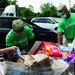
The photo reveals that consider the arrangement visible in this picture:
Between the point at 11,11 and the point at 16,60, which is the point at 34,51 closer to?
the point at 16,60

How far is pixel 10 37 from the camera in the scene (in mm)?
2725

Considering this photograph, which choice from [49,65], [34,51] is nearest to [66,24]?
[34,51]

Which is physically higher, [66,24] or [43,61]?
[66,24]

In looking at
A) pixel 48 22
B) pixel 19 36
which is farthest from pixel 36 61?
pixel 48 22

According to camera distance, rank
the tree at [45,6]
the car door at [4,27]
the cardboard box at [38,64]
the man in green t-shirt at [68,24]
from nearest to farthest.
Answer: the cardboard box at [38,64]
the man in green t-shirt at [68,24]
the car door at [4,27]
the tree at [45,6]

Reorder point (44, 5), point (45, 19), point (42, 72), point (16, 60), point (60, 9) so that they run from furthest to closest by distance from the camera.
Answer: point (44, 5) → point (45, 19) → point (60, 9) → point (16, 60) → point (42, 72)

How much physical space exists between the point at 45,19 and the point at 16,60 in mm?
13381

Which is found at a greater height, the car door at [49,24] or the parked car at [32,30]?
the parked car at [32,30]

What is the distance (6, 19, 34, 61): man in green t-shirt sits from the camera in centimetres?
247

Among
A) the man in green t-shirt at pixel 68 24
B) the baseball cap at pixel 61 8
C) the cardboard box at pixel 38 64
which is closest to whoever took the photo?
the cardboard box at pixel 38 64

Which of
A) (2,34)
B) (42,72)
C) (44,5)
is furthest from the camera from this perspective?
(44,5)

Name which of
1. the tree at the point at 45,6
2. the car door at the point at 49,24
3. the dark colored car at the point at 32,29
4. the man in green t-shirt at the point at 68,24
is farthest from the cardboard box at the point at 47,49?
the tree at the point at 45,6

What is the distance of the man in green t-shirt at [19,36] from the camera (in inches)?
97.4

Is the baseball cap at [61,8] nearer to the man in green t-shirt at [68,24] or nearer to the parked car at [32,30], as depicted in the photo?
the man in green t-shirt at [68,24]
